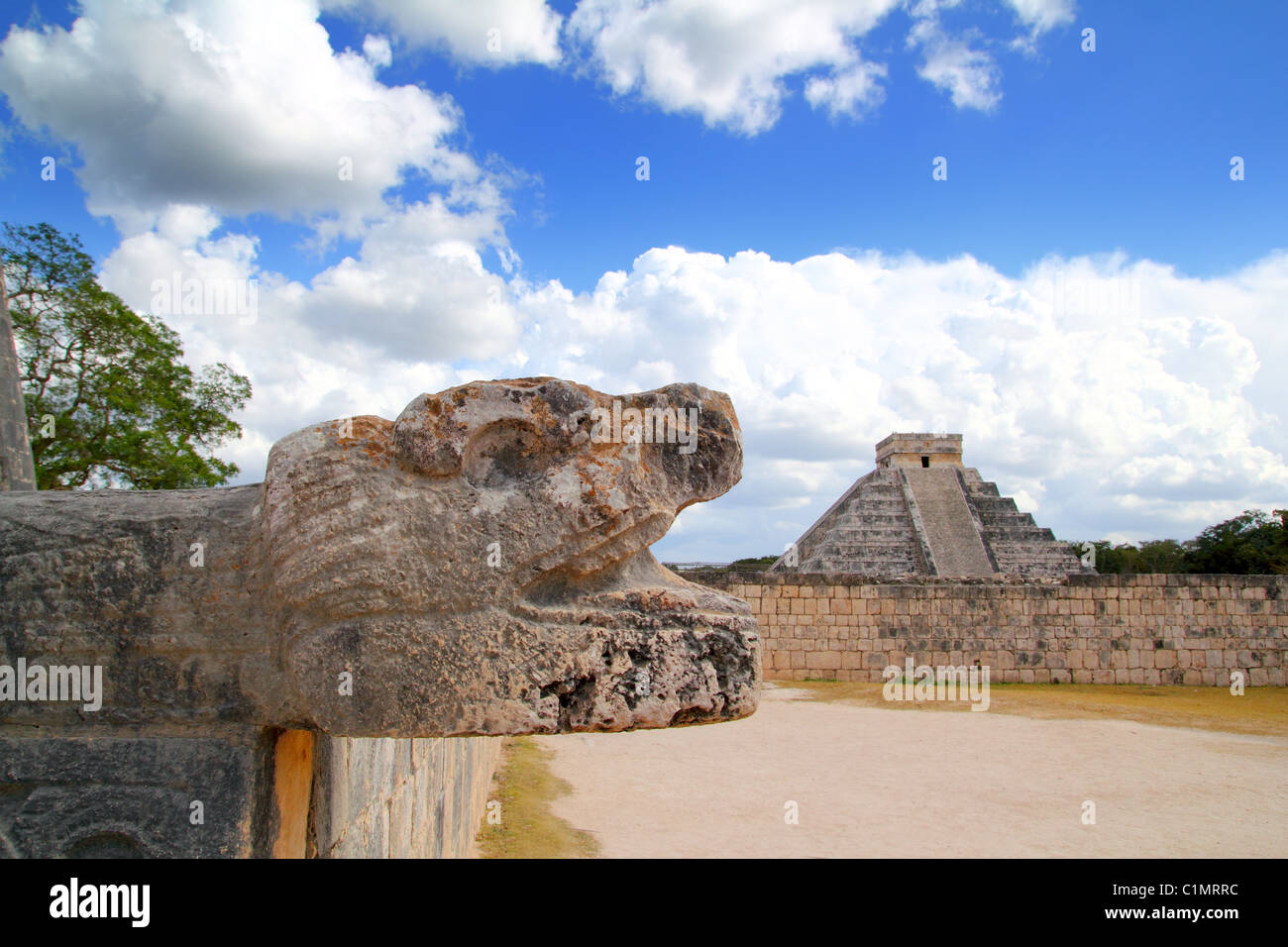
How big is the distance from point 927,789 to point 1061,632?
972cm

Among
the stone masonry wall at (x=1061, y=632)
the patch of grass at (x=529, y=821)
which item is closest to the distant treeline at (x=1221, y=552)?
the stone masonry wall at (x=1061, y=632)

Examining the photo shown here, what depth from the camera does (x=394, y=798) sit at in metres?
3.15

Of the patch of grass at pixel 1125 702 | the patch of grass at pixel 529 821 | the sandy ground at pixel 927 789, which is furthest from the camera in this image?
the patch of grass at pixel 1125 702

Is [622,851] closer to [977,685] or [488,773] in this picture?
[488,773]

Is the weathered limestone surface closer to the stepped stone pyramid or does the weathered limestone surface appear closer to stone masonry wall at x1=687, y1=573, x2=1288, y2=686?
stone masonry wall at x1=687, y1=573, x2=1288, y2=686

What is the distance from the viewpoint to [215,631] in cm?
163

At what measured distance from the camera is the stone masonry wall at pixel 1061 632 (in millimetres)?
15391

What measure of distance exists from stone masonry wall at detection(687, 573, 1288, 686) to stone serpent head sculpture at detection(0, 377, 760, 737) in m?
13.9

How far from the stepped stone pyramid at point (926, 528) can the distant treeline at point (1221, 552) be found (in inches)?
130

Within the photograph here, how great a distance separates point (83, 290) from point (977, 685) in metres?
17.4

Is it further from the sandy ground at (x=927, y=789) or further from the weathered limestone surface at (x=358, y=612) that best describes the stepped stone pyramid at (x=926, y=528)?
the weathered limestone surface at (x=358, y=612)

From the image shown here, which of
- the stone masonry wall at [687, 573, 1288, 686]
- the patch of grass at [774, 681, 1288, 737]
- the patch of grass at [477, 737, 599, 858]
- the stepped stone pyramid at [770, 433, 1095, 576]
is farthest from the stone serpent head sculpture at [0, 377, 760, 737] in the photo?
the stepped stone pyramid at [770, 433, 1095, 576]

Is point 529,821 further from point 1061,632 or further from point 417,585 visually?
point 1061,632

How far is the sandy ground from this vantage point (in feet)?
18.6
